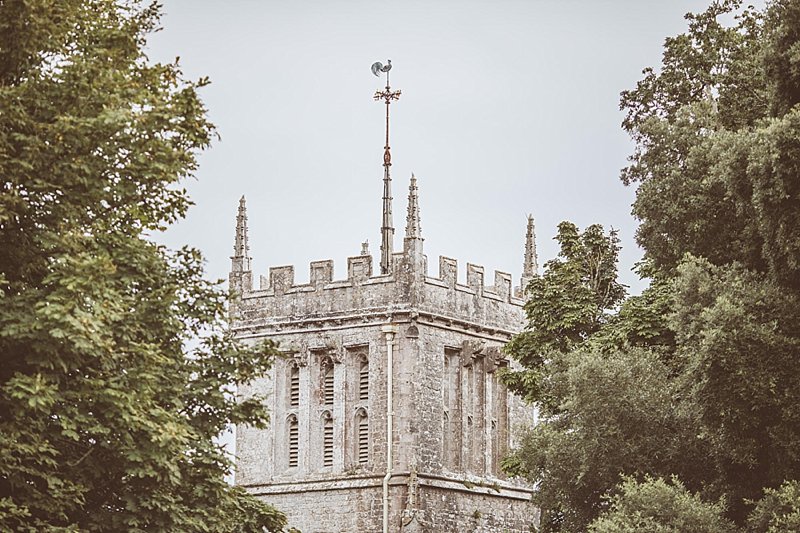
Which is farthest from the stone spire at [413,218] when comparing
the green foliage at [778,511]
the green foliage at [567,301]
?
the green foliage at [778,511]

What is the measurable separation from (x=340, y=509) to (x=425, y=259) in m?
8.04

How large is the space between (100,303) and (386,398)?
28.4 m

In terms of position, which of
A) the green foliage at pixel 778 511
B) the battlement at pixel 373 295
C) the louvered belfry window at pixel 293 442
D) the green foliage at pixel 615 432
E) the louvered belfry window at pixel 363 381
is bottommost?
the green foliage at pixel 778 511

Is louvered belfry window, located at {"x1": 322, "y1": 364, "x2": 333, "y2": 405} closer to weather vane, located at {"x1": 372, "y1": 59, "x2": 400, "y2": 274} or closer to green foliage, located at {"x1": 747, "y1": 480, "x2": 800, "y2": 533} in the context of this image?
weather vane, located at {"x1": 372, "y1": 59, "x2": 400, "y2": 274}

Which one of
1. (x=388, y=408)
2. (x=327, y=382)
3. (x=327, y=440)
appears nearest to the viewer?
(x=388, y=408)

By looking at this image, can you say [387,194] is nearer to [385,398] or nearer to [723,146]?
[385,398]

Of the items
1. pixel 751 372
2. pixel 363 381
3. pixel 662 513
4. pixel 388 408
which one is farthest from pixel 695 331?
pixel 363 381

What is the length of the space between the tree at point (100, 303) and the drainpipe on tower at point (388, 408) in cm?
2454

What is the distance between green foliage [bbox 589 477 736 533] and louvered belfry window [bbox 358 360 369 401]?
21.8 meters

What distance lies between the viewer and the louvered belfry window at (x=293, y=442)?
168 feet

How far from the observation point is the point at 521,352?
125ft

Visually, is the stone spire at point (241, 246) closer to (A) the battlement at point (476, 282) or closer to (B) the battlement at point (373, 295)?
(B) the battlement at point (373, 295)

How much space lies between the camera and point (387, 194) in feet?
173

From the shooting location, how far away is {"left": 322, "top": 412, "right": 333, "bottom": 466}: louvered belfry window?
50.7 m
